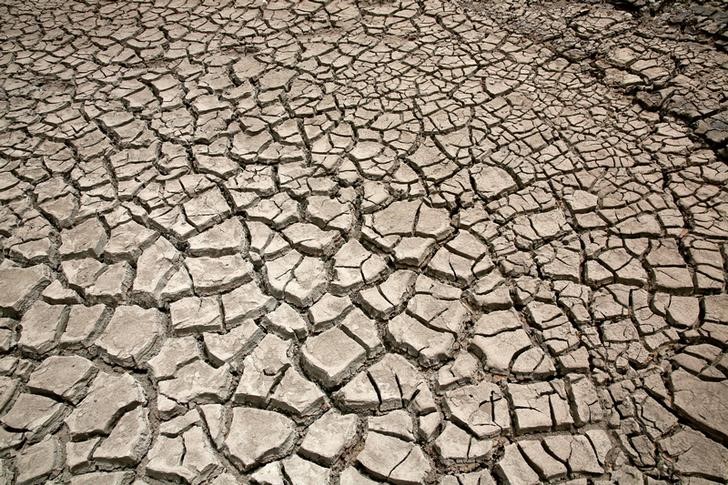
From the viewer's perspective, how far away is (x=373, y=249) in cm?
212

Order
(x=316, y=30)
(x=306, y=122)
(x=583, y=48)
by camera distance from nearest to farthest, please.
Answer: (x=306, y=122) < (x=583, y=48) < (x=316, y=30)

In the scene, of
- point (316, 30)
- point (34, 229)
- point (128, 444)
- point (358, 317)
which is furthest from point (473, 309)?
point (316, 30)

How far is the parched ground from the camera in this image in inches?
63.0

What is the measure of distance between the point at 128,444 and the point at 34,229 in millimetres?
1159

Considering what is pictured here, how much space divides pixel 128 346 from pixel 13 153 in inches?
56.1

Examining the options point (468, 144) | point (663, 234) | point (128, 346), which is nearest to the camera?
point (128, 346)

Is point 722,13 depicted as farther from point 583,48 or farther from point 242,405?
point 242,405

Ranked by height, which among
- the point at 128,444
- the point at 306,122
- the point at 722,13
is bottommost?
the point at 128,444

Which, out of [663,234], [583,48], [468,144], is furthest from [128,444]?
[583,48]

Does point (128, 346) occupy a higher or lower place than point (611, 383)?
lower

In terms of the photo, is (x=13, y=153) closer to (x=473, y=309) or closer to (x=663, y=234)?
(x=473, y=309)

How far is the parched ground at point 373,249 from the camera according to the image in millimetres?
1600

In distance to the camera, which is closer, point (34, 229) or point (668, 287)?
point (668, 287)

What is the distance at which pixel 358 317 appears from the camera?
1.90m
